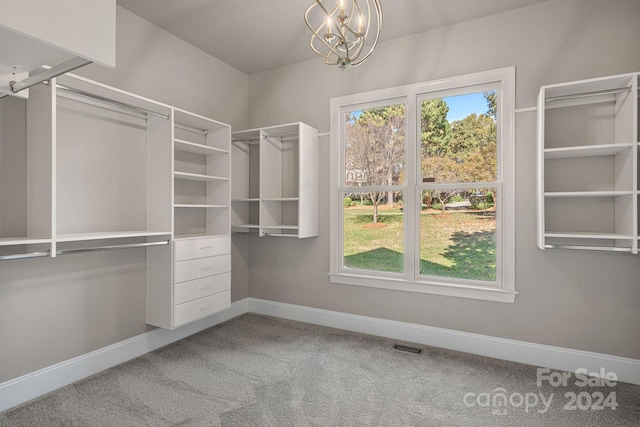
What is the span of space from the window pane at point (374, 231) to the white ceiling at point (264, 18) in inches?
61.9

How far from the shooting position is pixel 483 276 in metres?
3.01

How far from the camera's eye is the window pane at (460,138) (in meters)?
2.98

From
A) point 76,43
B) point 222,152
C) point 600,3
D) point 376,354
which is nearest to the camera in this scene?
point 76,43

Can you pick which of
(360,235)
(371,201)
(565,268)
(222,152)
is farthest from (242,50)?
(565,268)

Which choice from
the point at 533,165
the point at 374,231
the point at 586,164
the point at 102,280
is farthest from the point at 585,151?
the point at 102,280

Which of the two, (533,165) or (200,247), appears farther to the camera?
(200,247)

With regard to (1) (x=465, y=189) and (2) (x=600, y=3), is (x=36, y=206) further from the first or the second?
(2) (x=600, y=3)

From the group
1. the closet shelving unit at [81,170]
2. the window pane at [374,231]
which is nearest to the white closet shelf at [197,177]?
the closet shelving unit at [81,170]

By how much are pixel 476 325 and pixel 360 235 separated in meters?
1.35

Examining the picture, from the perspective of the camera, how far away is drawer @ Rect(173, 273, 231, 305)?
111 inches

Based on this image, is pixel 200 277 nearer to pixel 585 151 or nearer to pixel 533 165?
pixel 533 165

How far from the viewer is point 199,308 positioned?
3002 mm

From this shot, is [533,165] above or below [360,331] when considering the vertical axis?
above

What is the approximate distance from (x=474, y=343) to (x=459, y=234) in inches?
37.7
